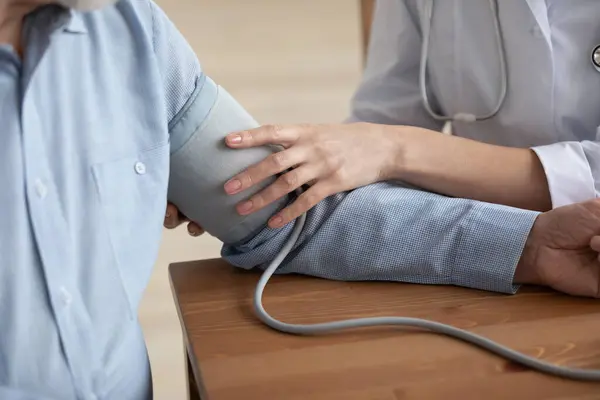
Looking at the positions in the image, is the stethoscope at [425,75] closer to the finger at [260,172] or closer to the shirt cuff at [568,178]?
the shirt cuff at [568,178]

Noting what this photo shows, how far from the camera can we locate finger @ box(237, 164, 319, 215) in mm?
866

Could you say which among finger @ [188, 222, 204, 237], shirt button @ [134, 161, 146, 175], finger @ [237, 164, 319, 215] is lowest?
finger @ [188, 222, 204, 237]

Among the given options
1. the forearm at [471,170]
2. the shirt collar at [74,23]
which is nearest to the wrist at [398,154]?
the forearm at [471,170]

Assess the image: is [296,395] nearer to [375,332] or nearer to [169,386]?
[375,332]

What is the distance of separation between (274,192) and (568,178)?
369 mm

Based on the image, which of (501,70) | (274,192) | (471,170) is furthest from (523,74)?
(274,192)

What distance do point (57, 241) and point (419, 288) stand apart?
1.29 feet

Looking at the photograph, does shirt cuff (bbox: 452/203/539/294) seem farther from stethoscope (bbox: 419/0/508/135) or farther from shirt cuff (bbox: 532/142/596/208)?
stethoscope (bbox: 419/0/508/135)

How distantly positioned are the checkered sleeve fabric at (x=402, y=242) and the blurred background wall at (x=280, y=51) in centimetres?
129

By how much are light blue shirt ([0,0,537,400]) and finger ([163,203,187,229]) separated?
0.08 metres

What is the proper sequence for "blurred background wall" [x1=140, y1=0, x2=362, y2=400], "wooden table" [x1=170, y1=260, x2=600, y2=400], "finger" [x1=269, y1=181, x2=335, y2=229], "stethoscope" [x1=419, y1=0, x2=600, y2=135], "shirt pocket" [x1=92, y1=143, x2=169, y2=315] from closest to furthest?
"wooden table" [x1=170, y1=260, x2=600, y2=400] < "shirt pocket" [x1=92, y1=143, x2=169, y2=315] < "finger" [x1=269, y1=181, x2=335, y2=229] < "stethoscope" [x1=419, y1=0, x2=600, y2=135] < "blurred background wall" [x1=140, y1=0, x2=362, y2=400]

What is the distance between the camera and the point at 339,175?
90 cm

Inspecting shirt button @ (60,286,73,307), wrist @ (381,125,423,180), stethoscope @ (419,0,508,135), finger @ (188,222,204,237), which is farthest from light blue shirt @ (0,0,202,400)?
stethoscope @ (419,0,508,135)

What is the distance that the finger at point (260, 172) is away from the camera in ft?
2.80
